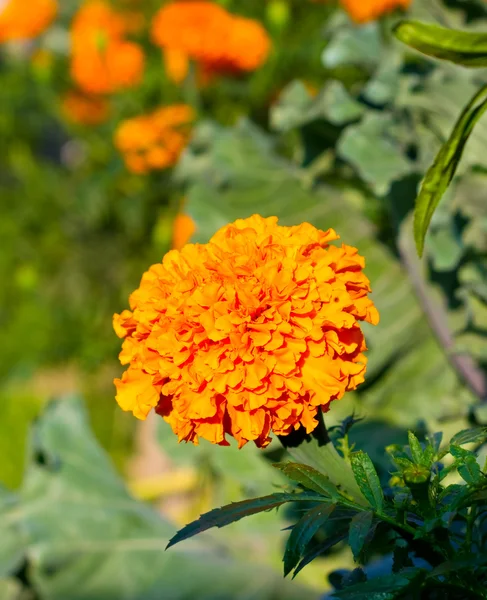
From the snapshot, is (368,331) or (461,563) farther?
(368,331)

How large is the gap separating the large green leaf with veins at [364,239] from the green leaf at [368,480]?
121 cm

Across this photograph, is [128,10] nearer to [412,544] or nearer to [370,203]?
[370,203]

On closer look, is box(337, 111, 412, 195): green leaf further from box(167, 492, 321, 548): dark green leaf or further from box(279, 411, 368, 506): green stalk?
box(167, 492, 321, 548): dark green leaf

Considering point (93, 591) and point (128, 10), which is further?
point (128, 10)

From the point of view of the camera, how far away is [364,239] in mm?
2189

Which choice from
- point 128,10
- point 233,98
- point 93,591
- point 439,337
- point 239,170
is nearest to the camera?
point 93,591

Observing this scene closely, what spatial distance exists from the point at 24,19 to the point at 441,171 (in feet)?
11.5

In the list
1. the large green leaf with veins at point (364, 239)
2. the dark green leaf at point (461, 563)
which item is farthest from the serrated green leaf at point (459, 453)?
the large green leaf with veins at point (364, 239)

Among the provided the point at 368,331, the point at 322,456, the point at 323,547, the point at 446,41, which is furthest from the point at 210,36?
the point at 323,547

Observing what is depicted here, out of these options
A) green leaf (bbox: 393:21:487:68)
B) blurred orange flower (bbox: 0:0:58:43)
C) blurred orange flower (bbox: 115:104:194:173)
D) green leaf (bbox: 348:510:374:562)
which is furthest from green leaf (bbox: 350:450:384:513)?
blurred orange flower (bbox: 0:0:58:43)

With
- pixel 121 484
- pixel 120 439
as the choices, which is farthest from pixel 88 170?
pixel 121 484

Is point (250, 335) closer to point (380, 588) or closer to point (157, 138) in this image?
point (380, 588)

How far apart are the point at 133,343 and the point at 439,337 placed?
4.02ft

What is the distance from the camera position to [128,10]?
3.92 metres
